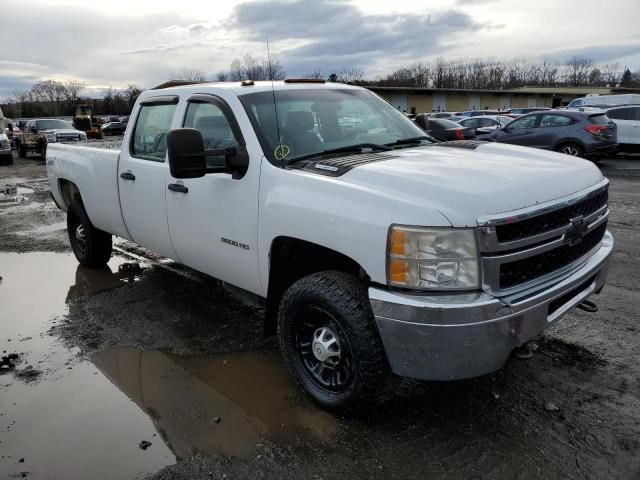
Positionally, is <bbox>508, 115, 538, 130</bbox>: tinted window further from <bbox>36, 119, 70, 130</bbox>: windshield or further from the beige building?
the beige building

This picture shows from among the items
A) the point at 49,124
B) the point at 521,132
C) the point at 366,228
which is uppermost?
the point at 49,124

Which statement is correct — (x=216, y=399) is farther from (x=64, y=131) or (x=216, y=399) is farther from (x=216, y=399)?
(x=64, y=131)

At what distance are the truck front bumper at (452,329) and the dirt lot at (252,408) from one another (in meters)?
0.57

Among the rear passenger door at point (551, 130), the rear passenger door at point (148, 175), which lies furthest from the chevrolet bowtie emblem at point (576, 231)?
the rear passenger door at point (551, 130)

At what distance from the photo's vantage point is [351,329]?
283 centimetres

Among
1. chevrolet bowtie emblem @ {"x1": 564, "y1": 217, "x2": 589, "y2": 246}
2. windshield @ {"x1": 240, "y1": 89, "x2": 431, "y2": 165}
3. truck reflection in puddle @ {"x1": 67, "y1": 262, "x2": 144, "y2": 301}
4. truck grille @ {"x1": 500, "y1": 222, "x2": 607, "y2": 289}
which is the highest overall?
windshield @ {"x1": 240, "y1": 89, "x2": 431, "y2": 165}

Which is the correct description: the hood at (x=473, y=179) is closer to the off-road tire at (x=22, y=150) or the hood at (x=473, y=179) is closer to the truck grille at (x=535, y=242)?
the truck grille at (x=535, y=242)

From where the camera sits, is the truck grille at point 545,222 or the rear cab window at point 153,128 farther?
the rear cab window at point 153,128

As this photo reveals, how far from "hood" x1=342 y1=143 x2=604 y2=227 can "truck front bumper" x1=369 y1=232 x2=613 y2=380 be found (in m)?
0.40

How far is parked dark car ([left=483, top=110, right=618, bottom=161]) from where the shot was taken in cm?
1410

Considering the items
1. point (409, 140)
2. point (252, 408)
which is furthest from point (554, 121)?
point (252, 408)

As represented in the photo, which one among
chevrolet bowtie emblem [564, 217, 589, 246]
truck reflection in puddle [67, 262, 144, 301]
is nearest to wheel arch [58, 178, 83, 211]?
truck reflection in puddle [67, 262, 144, 301]

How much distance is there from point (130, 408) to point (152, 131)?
2.43 m

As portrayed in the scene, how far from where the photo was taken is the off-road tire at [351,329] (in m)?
2.80
